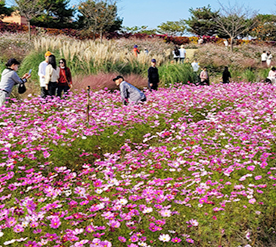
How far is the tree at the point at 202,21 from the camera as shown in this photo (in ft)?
158

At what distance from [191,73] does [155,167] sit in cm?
1062

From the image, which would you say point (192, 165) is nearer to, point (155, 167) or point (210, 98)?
point (155, 167)

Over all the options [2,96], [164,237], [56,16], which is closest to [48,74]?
[2,96]

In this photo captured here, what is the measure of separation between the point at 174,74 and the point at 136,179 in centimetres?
964

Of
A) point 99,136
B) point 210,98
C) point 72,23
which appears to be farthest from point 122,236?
point 72,23

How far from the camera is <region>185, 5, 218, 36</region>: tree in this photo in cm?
4816

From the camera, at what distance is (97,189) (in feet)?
15.9

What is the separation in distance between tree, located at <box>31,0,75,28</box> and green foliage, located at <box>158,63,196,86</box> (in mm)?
27260

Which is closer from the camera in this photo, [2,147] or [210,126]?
[2,147]

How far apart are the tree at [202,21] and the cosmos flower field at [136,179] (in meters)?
42.1

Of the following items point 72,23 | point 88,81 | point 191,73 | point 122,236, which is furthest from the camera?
point 72,23

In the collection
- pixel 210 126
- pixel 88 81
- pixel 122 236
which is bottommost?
pixel 122 236

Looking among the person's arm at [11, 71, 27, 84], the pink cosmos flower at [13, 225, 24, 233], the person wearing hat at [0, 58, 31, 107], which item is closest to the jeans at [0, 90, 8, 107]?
the person wearing hat at [0, 58, 31, 107]

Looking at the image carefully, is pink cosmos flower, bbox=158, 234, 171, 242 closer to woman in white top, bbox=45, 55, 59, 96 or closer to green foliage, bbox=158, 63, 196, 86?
woman in white top, bbox=45, 55, 59, 96
